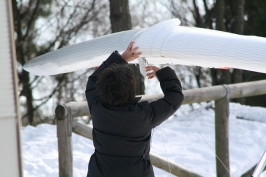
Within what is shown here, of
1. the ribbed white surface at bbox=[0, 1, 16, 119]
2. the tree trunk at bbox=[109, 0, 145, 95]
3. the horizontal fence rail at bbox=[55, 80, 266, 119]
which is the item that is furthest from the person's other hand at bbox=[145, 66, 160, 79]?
the tree trunk at bbox=[109, 0, 145, 95]

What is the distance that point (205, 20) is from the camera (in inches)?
527

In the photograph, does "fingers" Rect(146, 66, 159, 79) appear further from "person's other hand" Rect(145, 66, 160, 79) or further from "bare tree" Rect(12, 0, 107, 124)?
"bare tree" Rect(12, 0, 107, 124)

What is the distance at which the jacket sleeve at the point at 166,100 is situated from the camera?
2.51 metres

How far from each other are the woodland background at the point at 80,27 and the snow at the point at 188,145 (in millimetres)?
4427

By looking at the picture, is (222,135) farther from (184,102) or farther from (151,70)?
(151,70)

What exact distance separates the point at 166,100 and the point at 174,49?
0.40m

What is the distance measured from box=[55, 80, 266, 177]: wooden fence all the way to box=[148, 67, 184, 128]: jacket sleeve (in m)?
1.15

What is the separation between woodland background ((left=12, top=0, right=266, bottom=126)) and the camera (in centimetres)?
1208

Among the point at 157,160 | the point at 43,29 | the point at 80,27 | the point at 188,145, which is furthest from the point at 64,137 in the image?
the point at 80,27

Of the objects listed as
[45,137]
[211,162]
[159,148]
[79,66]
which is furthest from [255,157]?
[79,66]

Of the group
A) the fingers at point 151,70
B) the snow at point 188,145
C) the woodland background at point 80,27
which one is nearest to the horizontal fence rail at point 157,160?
the snow at point 188,145

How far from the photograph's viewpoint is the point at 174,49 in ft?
9.25

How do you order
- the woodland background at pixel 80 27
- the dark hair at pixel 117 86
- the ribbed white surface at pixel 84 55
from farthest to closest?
the woodland background at pixel 80 27
the ribbed white surface at pixel 84 55
the dark hair at pixel 117 86

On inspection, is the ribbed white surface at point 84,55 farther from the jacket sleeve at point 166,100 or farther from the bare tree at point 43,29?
the bare tree at point 43,29
